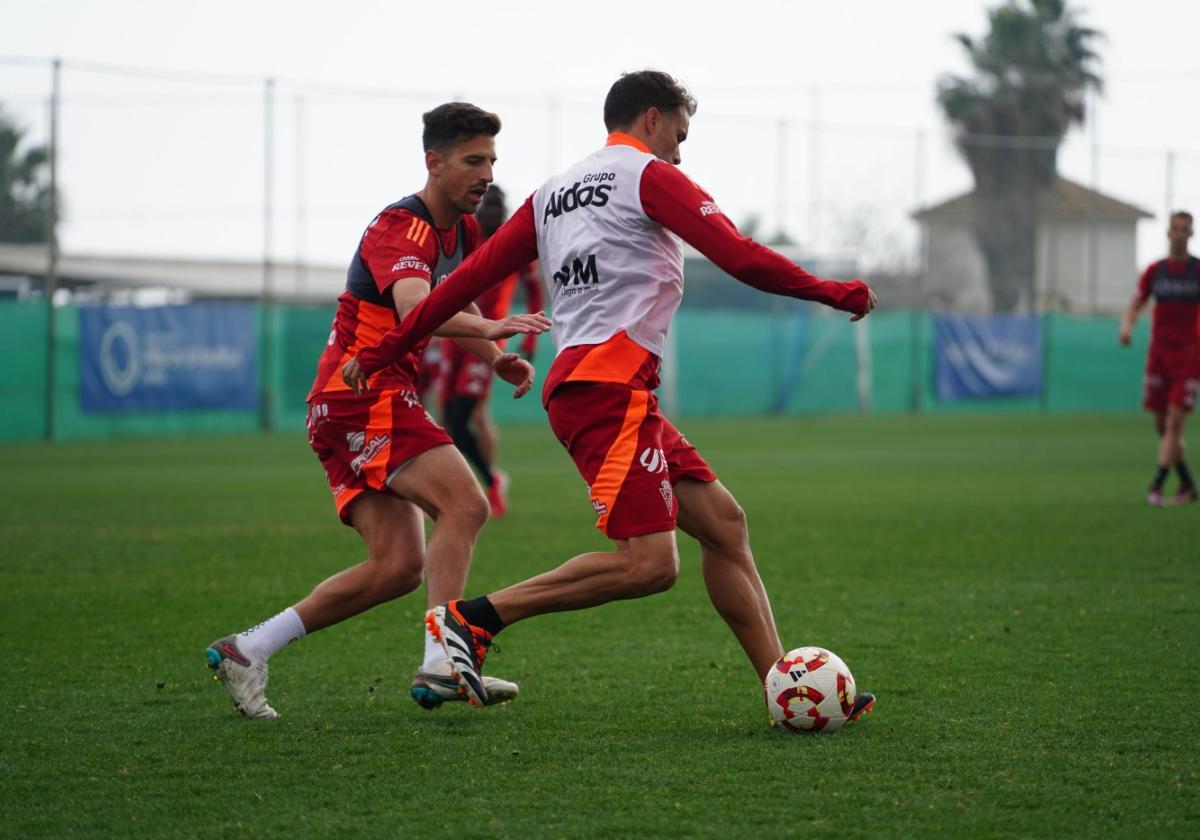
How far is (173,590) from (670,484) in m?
4.04

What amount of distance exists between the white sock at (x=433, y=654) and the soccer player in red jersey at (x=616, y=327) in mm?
50

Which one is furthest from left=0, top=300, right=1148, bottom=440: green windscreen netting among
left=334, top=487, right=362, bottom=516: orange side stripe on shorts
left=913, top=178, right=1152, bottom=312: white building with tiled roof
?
left=334, top=487, right=362, bottom=516: orange side stripe on shorts

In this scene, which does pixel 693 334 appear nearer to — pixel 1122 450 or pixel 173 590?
pixel 1122 450

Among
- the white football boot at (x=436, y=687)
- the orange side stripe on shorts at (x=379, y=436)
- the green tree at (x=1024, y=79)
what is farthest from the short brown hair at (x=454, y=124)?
the green tree at (x=1024, y=79)

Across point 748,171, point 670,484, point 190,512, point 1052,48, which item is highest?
point 1052,48

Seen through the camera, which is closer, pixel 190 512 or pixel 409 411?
pixel 409 411

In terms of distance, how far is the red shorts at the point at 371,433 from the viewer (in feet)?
17.6

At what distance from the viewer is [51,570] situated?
884 cm

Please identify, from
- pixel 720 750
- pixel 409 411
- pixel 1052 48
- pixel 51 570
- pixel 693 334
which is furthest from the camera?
pixel 1052 48

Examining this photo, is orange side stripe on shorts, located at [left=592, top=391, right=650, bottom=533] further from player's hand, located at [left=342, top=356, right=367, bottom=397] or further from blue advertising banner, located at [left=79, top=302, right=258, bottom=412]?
blue advertising banner, located at [left=79, top=302, right=258, bottom=412]

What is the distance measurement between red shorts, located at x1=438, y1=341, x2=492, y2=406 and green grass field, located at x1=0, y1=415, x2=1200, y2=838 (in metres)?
1.03

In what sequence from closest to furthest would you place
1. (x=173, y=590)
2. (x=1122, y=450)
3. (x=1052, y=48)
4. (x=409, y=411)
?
(x=409, y=411), (x=173, y=590), (x=1122, y=450), (x=1052, y=48)

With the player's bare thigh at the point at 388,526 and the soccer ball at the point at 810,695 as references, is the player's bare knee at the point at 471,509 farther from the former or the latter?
the soccer ball at the point at 810,695

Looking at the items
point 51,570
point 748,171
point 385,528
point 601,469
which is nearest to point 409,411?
point 385,528
